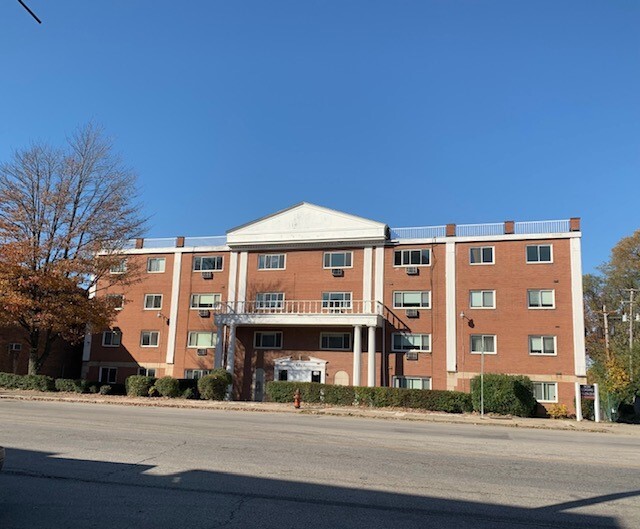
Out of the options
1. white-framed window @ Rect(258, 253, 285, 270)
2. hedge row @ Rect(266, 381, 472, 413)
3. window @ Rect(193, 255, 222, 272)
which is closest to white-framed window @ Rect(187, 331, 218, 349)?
window @ Rect(193, 255, 222, 272)

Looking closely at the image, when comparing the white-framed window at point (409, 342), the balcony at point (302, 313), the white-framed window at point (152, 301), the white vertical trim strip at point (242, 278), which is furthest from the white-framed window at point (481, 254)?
the white-framed window at point (152, 301)

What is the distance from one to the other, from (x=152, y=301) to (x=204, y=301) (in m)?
4.65

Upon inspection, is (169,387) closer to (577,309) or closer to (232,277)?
(232,277)

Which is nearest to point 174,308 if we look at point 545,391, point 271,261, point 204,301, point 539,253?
point 204,301

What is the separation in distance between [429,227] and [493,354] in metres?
9.31

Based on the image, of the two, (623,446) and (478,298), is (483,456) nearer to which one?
(623,446)

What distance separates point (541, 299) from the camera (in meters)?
33.0

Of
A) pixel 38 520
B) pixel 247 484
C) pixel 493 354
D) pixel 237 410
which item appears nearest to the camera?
pixel 38 520

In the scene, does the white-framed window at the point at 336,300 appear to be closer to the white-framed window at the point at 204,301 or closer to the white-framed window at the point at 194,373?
the white-framed window at the point at 204,301

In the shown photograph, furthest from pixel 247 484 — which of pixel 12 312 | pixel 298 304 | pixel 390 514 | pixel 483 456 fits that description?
pixel 298 304

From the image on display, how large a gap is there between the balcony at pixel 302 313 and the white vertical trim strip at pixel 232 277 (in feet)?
1.57

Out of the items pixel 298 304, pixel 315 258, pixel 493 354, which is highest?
pixel 315 258

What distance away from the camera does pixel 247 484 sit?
7.71 metres

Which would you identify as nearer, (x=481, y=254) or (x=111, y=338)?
(x=481, y=254)
